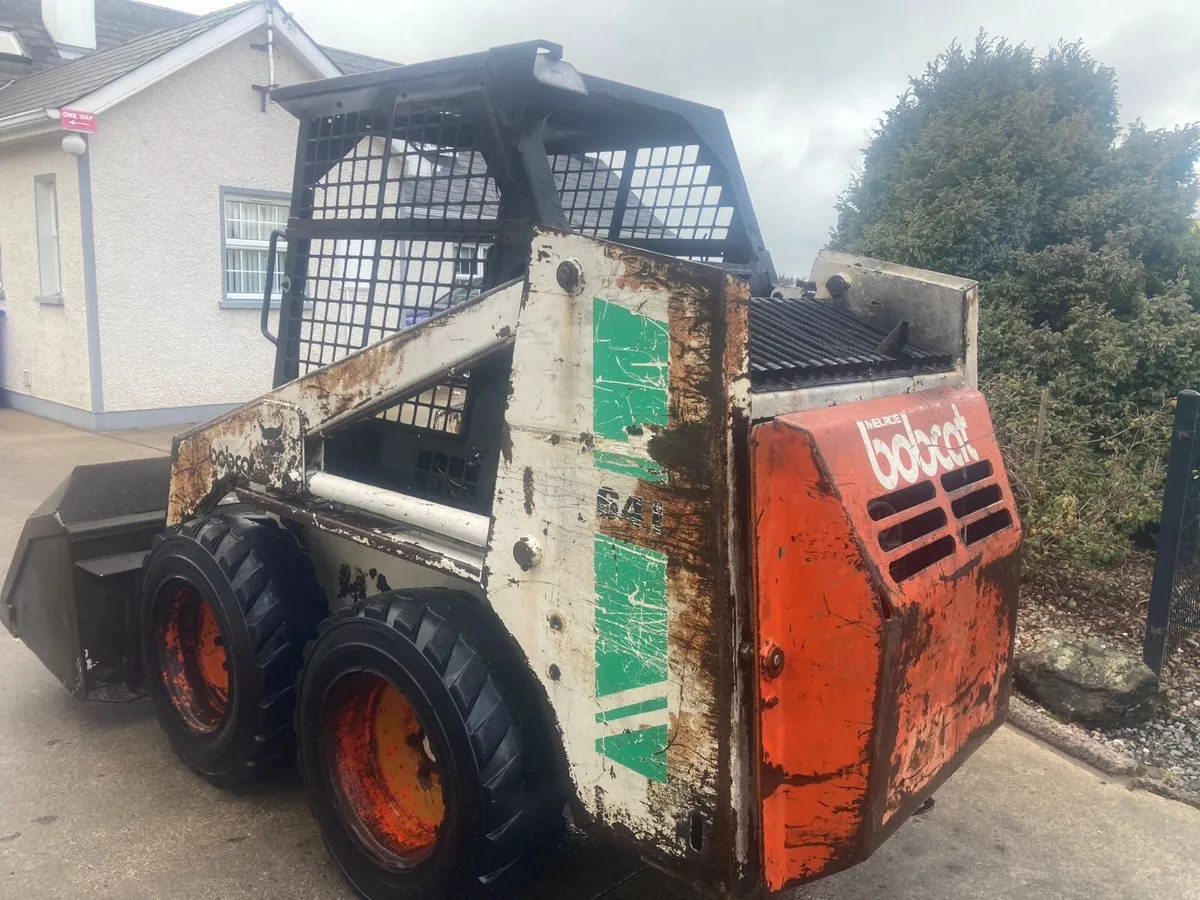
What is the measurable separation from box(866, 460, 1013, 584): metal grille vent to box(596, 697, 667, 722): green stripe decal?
544mm

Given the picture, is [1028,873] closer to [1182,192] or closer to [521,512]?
[521,512]

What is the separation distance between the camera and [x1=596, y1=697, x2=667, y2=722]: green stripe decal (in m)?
1.99

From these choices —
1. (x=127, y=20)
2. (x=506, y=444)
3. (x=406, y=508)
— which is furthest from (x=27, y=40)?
(x=506, y=444)

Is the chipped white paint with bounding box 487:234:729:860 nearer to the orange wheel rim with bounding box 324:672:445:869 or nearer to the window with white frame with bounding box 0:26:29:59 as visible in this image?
the orange wheel rim with bounding box 324:672:445:869

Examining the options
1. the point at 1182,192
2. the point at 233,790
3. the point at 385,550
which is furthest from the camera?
the point at 1182,192

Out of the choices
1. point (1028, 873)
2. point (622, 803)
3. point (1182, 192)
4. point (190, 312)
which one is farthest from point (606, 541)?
point (190, 312)

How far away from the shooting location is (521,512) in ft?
7.18

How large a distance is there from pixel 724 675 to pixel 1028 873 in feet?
5.45

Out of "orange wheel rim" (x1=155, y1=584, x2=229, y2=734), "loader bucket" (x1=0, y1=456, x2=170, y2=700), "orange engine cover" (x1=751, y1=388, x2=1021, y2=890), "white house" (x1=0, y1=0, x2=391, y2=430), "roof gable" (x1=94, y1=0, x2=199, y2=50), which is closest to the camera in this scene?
"orange engine cover" (x1=751, y1=388, x2=1021, y2=890)

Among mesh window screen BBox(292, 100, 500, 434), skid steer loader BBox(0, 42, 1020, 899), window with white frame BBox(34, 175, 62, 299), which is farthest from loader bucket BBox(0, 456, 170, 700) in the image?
window with white frame BBox(34, 175, 62, 299)

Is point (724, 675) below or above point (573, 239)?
below

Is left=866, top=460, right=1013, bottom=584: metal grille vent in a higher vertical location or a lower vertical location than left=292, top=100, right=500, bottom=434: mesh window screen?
lower

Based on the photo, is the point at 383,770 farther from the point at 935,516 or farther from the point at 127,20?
the point at 127,20

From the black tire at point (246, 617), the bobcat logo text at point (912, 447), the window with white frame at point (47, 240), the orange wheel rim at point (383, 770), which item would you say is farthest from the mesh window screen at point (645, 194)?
the window with white frame at point (47, 240)
